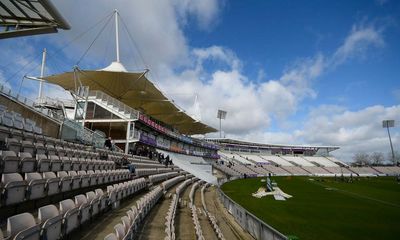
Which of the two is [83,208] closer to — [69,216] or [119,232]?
[69,216]

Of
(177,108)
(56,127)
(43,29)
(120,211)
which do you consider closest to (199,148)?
(177,108)

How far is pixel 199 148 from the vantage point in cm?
5816

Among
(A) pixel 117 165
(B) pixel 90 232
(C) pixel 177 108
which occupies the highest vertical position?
(C) pixel 177 108

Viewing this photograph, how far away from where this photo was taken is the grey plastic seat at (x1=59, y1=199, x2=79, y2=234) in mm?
4777

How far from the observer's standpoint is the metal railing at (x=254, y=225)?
714 centimetres

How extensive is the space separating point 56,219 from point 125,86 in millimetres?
40372

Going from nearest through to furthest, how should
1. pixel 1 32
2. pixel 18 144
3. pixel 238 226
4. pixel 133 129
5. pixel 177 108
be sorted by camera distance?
pixel 18 144 < pixel 238 226 < pixel 1 32 < pixel 133 129 < pixel 177 108

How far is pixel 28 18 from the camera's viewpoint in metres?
13.3

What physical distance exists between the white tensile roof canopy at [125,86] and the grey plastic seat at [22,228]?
33964 millimetres

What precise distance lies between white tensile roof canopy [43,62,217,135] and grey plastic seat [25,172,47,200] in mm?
31267

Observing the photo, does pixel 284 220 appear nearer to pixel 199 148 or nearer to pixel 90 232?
pixel 90 232

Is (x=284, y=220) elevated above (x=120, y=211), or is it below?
below

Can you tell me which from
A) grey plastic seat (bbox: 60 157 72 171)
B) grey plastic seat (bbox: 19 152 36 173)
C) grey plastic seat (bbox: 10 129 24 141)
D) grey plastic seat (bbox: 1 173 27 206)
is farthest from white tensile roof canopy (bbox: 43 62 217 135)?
grey plastic seat (bbox: 1 173 27 206)

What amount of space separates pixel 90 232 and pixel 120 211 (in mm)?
2105
